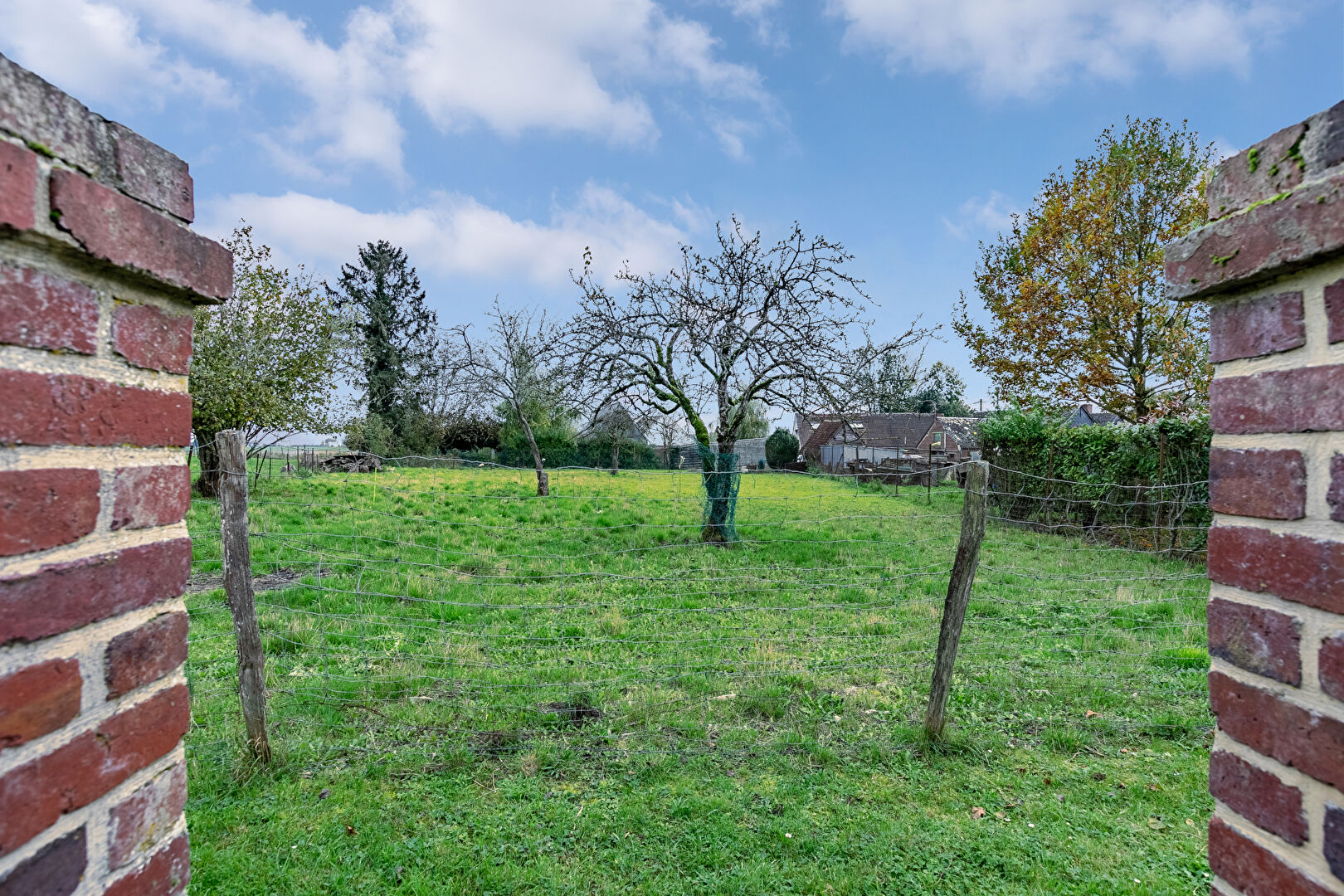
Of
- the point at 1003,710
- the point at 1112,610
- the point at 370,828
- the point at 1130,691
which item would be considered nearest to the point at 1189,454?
the point at 1112,610

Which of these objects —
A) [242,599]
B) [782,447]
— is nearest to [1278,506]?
[242,599]

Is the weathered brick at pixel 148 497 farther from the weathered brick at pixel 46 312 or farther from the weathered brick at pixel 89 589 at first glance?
the weathered brick at pixel 46 312

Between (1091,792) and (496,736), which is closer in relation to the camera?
(1091,792)

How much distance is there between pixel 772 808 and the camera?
2914 millimetres

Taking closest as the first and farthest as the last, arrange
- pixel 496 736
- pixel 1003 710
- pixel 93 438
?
pixel 93 438
pixel 496 736
pixel 1003 710

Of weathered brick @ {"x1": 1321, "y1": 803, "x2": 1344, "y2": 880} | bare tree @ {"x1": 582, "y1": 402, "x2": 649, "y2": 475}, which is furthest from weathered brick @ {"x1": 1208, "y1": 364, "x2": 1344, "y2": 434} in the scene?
bare tree @ {"x1": 582, "y1": 402, "x2": 649, "y2": 475}

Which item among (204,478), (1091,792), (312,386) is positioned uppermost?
(312,386)

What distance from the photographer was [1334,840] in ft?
3.11

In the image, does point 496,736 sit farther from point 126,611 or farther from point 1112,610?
point 1112,610

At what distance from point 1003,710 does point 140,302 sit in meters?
4.57

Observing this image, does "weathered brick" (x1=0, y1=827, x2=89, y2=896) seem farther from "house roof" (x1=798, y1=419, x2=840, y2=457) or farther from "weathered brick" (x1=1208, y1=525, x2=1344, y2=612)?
"house roof" (x1=798, y1=419, x2=840, y2=457)

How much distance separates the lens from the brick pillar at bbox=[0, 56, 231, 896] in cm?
79

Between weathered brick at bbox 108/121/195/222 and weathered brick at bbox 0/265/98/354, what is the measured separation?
7.4 inches

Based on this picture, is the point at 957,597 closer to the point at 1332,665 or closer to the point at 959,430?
the point at 1332,665
